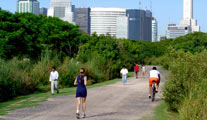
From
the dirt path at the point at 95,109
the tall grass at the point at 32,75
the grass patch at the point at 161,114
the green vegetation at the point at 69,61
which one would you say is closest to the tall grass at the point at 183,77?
the green vegetation at the point at 69,61

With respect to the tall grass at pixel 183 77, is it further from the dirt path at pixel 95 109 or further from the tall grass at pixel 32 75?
the tall grass at pixel 32 75

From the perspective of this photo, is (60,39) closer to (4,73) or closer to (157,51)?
Result: (4,73)

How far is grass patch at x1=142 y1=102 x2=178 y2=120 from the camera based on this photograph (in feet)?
46.7

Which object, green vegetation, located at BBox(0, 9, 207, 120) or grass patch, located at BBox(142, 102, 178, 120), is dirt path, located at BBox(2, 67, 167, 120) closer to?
grass patch, located at BBox(142, 102, 178, 120)

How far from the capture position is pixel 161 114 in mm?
15211

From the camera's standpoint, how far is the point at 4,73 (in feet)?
81.1

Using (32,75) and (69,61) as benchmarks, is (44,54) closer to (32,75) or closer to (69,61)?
(69,61)

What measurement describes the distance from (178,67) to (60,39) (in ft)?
141

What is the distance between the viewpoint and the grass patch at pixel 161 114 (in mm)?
14227

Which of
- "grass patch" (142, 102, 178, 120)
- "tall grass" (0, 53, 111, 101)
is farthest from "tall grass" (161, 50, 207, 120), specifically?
"tall grass" (0, 53, 111, 101)

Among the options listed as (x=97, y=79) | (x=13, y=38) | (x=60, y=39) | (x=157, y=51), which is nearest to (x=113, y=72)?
(x=97, y=79)

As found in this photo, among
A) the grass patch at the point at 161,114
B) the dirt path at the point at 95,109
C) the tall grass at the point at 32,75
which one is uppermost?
the tall grass at the point at 32,75

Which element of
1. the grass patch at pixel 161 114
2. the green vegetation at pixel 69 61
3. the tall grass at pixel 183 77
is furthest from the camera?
the green vegetation at pixel 69 61

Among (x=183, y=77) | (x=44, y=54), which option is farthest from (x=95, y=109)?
(x=44, y=54)
